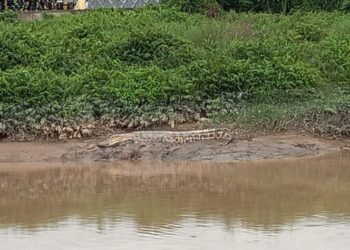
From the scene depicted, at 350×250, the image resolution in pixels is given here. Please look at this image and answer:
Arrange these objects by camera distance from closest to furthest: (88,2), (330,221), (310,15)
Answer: (330,221) → (310,15) → (88,2)

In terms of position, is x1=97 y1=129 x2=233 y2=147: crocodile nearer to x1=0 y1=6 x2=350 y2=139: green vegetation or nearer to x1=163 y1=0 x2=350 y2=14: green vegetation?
x1=0 y1=6 x2=350 y2=139: green vegetation

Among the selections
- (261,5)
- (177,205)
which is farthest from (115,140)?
(261,5)

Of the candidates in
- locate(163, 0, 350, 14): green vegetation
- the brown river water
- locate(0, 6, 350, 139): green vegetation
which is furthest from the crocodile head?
locate(163, 0, 350, 14): green vegetation

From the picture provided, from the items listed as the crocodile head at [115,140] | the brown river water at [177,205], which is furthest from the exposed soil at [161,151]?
the brown river water at [177,205]

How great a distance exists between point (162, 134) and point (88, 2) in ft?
40.4

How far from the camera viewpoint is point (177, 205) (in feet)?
32.0

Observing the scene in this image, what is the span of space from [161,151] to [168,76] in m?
2.09

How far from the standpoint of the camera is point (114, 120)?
1362 cm

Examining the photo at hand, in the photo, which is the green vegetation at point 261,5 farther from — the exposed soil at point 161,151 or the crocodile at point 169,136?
the exposed soil at point 161,151

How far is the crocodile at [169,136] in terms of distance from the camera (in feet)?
42.1

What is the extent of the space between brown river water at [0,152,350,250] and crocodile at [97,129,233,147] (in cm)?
56

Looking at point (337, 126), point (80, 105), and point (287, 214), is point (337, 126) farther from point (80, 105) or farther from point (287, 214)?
point (287, 214)

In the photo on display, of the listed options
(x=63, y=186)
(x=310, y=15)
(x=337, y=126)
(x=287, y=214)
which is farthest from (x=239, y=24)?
(x=287, y=214)

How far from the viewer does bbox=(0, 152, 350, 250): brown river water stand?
8180mm
